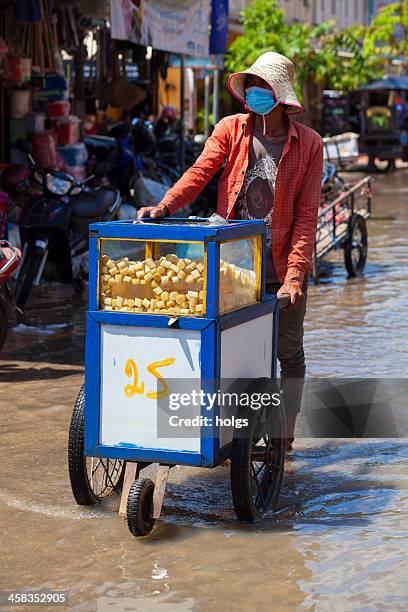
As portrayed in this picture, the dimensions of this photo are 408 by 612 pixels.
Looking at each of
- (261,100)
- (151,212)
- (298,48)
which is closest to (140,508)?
(151,212)

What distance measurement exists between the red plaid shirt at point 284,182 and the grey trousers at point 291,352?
19 centimetres

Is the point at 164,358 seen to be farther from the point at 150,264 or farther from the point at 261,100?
the point at 261,100

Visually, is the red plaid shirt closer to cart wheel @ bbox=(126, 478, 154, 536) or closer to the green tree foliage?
cart wheel @ bbox=(126, 478, 154, 536)

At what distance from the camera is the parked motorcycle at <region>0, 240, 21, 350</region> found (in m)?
7.68

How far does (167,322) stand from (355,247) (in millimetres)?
8165

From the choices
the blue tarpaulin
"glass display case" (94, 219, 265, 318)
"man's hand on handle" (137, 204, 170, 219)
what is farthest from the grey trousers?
the blue tarpaulin

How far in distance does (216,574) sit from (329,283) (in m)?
7.95

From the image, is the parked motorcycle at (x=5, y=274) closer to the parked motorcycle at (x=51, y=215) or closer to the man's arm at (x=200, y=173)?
the parked motorcycle at (x=51, y=215)

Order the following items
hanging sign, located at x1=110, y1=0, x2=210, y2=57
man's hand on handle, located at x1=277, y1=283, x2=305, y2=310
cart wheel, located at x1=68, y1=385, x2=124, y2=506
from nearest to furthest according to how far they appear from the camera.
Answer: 1. cart wheel, located at x1=68, y1=385, x2=124, y2=506
2. man's hand on handle, located at x1=277, y1=283, x2=305, y2=310
3. hanging sign, located at x1=110, y1=0, x2=210, y2=57

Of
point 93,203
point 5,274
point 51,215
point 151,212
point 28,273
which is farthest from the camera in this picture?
point 93,203

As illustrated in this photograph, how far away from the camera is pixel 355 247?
12.6m

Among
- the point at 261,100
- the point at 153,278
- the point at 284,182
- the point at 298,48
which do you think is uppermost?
the point at 298,48

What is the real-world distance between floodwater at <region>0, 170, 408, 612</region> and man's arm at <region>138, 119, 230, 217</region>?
124 centimetres

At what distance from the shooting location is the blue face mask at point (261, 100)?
5492 mm
